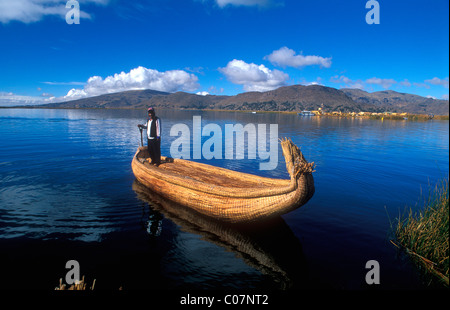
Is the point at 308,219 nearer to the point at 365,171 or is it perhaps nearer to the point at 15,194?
the point at 365,171

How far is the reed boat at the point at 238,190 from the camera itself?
239 inches

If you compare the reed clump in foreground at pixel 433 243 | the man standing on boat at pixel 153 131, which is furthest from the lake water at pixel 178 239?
the man standing on boat at pixel 153 131

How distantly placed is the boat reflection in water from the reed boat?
36cm

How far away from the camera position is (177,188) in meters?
8.81

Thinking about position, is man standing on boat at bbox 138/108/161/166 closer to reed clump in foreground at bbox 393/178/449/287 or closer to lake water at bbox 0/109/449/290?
lake water at bbox 0/109/449/290

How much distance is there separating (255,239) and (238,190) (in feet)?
4.97

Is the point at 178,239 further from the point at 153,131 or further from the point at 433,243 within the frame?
the point at 433,243

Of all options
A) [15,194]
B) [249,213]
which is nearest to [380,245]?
[249,213]

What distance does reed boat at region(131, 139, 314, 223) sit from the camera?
6.07 meters

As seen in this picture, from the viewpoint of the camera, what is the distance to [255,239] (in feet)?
23.5

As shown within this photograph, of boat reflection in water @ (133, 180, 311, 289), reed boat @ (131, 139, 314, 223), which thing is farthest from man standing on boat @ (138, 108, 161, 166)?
boat reflection in water @ (133, 180, 311, 289)

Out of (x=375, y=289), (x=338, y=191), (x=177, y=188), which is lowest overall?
(x=375, y=289)

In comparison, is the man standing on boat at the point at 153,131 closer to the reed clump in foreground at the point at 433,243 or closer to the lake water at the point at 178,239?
the lake water at the point at 178,239

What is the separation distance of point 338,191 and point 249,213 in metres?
6.36
